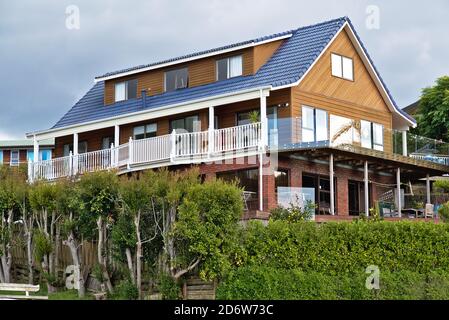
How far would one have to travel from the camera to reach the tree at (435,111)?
160 feet

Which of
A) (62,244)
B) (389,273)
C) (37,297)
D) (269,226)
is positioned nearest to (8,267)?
(62,244)

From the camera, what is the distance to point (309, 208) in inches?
1168

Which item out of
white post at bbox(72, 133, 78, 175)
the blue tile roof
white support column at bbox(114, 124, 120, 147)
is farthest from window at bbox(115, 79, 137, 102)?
white support column at bbox(114, 124, 120, 147)

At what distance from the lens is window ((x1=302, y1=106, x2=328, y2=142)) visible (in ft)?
109

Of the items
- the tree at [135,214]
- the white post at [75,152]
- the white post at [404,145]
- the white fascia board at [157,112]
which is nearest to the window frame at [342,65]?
the white post at [404,145]

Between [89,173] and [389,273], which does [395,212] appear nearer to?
[389,273]

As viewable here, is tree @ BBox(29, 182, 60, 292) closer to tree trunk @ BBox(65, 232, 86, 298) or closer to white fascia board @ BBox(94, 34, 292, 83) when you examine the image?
tree trunk @ BBox(65, 232, 86, 298)

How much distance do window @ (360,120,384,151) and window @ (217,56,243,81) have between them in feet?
18.0

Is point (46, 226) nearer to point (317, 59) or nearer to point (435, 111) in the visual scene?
point (317, 59)

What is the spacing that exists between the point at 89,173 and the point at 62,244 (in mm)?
4088

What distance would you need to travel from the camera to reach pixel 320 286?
977 inches

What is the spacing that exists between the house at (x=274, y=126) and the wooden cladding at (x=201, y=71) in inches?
2.0
